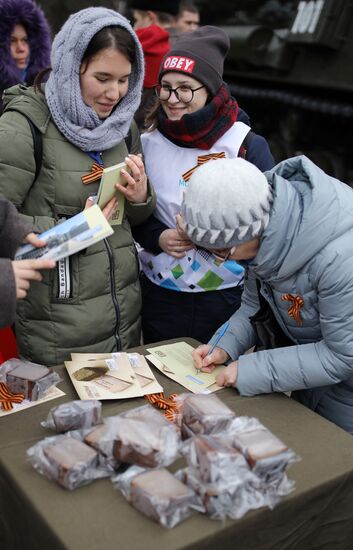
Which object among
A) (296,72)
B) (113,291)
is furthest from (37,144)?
(296,72)

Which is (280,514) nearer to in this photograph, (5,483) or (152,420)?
(152,420)

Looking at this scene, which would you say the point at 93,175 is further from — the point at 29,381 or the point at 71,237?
the point at 29,381

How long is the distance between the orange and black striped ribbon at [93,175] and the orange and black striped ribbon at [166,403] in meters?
0.72

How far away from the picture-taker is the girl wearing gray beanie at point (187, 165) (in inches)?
99.0

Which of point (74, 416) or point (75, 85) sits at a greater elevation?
point (75, 85)

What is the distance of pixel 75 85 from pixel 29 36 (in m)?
1.82

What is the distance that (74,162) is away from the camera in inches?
86.2

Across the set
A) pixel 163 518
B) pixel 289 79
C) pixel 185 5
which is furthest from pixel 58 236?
pixel 289 79

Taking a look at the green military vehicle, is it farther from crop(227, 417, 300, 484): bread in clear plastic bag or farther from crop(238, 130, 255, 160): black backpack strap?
crop(227, 417, 300, 484): bread in clear plastic bag

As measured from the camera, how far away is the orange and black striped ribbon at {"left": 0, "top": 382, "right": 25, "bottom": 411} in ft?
5.99

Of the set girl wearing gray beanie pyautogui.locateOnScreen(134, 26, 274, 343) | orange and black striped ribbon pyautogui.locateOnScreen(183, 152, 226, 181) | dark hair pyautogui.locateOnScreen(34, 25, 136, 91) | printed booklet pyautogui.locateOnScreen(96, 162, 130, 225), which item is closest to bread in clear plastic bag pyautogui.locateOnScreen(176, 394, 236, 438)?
printed booklet pyautogui.locateOnScreen(96, 162, 130, 225)

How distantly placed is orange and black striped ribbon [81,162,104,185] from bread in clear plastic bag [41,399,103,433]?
78 cm

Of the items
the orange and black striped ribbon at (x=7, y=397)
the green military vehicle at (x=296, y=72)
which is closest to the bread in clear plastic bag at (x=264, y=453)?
the orange and black striped ribbon at (x=7, y=397)

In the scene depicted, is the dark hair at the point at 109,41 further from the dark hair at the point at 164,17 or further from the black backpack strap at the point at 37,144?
the dark hair at the point at 164,17
